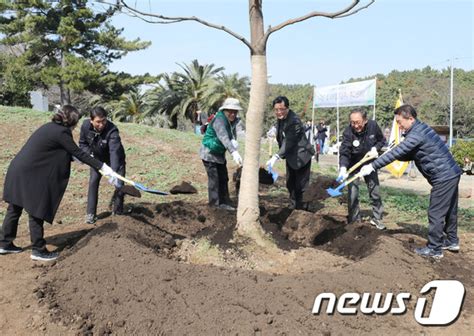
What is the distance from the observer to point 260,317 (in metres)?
2.85

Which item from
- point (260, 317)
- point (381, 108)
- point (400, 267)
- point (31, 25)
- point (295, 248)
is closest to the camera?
point (260, 317)

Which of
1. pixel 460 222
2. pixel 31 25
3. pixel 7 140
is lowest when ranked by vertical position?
pixel 460 222

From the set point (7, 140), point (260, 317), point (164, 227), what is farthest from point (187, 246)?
point (7, 140)

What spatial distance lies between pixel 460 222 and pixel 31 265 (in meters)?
5.34

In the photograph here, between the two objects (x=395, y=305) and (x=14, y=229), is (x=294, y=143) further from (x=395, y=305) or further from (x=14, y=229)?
(x=14, y=229)

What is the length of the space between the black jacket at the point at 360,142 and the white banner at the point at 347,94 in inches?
284

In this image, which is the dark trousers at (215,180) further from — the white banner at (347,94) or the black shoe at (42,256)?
the white banner at (347,94)

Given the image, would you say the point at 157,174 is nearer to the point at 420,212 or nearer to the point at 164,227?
→ the point at 164,227

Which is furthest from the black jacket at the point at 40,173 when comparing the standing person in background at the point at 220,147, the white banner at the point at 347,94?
the white banner at the point at 347,94

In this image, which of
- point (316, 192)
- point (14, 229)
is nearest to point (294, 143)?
point (316, 192)

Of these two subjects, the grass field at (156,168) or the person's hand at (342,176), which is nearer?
the person's hand at (342,176)

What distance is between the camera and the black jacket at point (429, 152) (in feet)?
13.9

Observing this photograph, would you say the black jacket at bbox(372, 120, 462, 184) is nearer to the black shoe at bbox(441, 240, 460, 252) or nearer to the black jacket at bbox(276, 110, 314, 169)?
the black shoe at bbox(441, 240, 460, 252)

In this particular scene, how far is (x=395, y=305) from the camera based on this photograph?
10.9 feet
